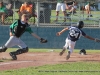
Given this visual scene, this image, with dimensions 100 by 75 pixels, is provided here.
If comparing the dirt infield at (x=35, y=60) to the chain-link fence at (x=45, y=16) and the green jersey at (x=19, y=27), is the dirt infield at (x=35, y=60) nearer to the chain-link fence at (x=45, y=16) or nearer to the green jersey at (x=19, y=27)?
the green jersey at (x=19, y=27)

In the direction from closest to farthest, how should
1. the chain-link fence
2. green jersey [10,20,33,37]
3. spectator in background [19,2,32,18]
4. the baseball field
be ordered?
the baseball field → green jersey [10,20,33,37] → the chain-link fence → spectator in background [19,2,32,18]

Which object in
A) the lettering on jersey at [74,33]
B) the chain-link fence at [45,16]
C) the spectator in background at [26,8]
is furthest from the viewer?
the spectator in background at [26,8]

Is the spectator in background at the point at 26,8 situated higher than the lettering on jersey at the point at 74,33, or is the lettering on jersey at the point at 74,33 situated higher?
the spectator in background at the point at 26,8

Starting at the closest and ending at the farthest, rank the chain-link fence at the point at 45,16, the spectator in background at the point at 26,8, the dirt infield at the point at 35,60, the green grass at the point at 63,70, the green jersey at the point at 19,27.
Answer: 1. the green grass at the point at 63,70
2. the dirt infield at the point at 35,60
3. the green jersey at the point at 19,27
4. the chain-link fence at the point at 45,16
5. the spectator in background at the point at 26,8

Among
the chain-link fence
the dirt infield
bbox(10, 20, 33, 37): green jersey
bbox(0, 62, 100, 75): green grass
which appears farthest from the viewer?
the chain-link fence

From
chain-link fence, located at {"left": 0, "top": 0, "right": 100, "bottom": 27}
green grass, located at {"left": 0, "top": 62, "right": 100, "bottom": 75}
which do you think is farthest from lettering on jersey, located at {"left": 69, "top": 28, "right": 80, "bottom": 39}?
chain-link fence, located at {"left": 0, "top": 0, "right": 100, "bottom": 27}

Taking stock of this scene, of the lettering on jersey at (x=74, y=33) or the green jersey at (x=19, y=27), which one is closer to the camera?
the green jersey at (x=19, y=27)

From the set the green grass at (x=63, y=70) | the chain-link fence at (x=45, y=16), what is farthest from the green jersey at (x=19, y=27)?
the chain-link fence at (x=45, y=16)

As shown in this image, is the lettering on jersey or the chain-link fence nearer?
the lettering on jersey

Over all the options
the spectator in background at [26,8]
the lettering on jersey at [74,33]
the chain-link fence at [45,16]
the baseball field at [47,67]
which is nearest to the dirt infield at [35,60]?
the baseball field at [47,67]

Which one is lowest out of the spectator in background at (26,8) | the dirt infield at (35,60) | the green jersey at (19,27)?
the dirt infield at (35,60)

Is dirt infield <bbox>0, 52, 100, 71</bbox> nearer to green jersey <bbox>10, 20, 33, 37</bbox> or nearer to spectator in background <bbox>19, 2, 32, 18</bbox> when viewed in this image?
green jersey <bbox>10, 20, 33, 37</bbox>

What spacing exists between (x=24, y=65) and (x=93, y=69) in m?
2.26

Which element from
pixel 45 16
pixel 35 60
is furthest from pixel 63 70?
pixel 45 16
